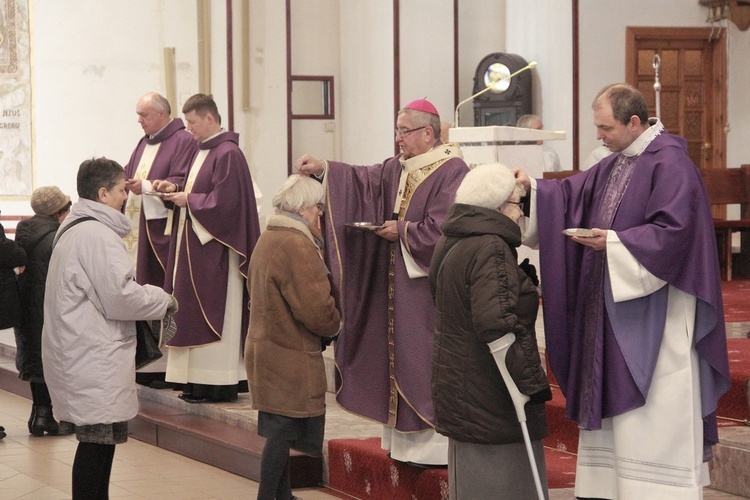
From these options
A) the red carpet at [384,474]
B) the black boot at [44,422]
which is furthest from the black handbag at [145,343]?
the black boot at [44,422]

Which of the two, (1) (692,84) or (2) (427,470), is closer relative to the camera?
(2) (427,470)

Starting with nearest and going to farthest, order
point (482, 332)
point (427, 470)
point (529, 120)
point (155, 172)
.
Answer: point (482, 332) < point (427, 470) < point (155, 172) < point (529, 120)

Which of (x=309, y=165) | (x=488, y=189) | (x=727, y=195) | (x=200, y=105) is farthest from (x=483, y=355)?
(x=727, y=195)

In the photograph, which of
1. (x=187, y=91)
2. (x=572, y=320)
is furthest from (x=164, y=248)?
(x=187, y=91)

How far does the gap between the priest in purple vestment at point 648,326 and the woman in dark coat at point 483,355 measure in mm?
307

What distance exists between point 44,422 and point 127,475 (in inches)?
46.4

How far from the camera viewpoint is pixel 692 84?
484 inches

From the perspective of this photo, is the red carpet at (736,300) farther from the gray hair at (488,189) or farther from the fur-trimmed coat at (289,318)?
the gray hair at (488,189)

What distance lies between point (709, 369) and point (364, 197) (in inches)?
A: 72.1

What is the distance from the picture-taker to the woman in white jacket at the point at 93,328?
4.25 meters

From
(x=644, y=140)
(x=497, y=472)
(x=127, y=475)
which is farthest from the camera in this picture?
(x=127, y=475)

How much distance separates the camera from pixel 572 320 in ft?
13.4

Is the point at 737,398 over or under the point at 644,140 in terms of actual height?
under

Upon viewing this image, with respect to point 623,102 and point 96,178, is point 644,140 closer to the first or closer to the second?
point 623,102
